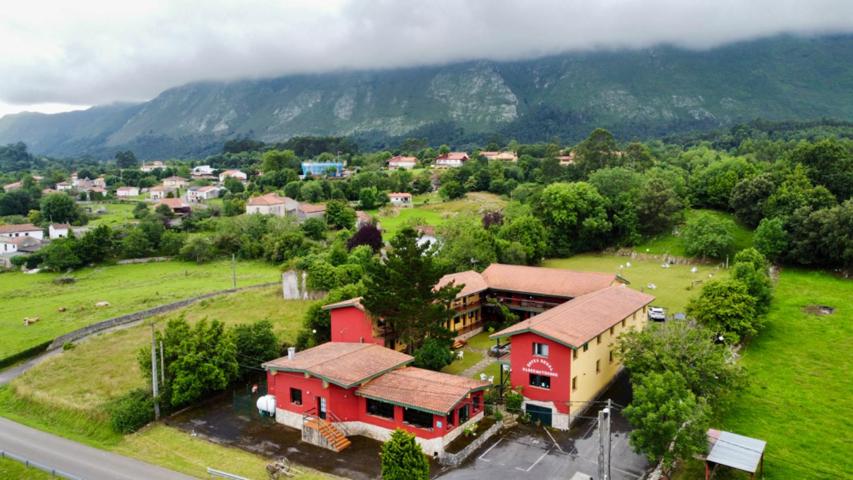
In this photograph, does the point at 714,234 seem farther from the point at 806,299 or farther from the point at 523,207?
the point at 523,207

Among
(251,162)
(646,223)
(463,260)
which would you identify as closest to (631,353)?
(463,260)

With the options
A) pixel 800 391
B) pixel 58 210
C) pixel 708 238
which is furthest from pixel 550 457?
pixel 58 210

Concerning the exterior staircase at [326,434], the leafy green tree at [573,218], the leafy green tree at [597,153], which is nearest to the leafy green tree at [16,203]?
the leafy green tree at [573,218]

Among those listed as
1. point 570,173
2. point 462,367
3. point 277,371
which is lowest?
point 462,367

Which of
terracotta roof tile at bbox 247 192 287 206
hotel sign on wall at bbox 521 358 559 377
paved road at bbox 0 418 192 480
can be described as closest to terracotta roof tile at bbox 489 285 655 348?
hotel sign on wall at bbox 521 358 559 377

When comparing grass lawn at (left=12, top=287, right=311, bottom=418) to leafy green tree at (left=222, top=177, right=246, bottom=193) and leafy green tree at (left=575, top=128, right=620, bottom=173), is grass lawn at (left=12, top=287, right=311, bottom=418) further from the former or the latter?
leafy green tree at (left=222, top=177, right=246, bottom=193)
